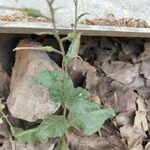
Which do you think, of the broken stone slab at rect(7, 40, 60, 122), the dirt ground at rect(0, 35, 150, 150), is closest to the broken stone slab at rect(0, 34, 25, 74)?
the dirt ground at rect(0, 35, 150, 150)

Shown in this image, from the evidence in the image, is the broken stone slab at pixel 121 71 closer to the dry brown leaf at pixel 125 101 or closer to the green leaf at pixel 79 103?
the dry brown leaf at pixel 125 101

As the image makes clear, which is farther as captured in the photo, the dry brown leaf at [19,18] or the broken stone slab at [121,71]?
the broken stone slab at [121,71]

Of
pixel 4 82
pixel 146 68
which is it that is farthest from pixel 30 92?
pixel 146 68

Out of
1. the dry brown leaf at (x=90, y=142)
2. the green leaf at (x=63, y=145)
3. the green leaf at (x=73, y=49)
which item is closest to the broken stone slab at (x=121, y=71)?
the dry brown leaf at (x=90, y=142)

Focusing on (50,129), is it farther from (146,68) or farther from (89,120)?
(146,68)

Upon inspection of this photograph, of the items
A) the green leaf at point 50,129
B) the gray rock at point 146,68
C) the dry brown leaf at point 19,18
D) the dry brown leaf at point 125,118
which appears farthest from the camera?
the gray rock at point 146,68

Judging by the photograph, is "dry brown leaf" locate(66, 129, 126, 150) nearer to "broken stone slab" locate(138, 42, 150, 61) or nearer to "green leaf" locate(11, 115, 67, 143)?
"green leaf" locate(11, 115, 67, 143)
